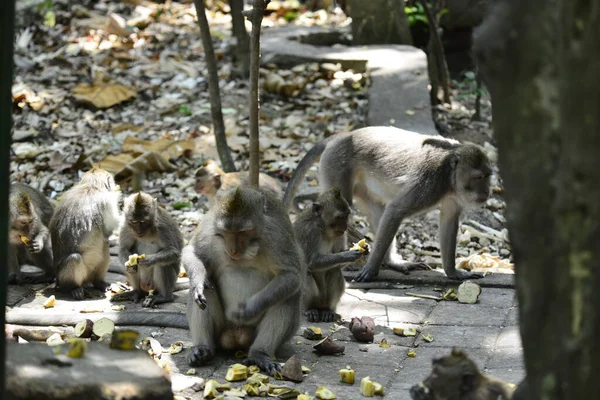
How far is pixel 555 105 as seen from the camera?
2863mm

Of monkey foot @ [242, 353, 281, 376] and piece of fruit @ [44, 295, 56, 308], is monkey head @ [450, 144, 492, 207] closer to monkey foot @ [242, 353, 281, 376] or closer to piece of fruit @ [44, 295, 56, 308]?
monkey foot @ [242, 353, 281, 376]

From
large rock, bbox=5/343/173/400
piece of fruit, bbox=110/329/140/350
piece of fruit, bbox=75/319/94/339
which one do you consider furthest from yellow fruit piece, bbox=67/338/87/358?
piece of fruit, bbox=75/319/94/339

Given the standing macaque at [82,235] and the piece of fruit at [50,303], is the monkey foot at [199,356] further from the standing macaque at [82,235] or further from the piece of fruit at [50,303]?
the standing macaque at [82,235]

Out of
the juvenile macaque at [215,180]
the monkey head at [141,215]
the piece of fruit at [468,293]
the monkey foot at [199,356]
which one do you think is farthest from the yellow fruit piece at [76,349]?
the juvenile macaque at [215,180]

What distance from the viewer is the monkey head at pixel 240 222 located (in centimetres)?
563

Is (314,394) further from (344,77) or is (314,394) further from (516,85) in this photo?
(344,77)

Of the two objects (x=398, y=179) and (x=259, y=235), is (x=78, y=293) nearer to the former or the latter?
(x=259, y=235)

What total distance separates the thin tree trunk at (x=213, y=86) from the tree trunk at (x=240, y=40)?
345 centimetres

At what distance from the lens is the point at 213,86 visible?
960 cm

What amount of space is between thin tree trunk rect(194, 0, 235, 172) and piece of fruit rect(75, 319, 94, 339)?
3.94m

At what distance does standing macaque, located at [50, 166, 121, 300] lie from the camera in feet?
25.1

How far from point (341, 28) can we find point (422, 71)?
288 cm

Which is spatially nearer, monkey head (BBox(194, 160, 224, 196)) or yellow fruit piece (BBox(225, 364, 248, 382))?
yellow fruit piece (BBox(225, 364, 248, 382))

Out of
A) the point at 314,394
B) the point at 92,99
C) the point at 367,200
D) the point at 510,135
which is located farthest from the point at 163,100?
the point at 510,135
